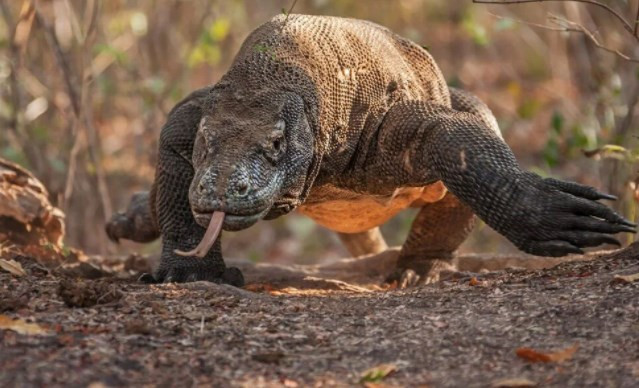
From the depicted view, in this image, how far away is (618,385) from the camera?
→ 358 centimetres

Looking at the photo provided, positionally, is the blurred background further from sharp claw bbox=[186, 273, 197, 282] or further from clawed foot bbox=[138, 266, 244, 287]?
sharp claw bbox=[186, 273, 197, 282]

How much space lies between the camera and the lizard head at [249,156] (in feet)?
16.0

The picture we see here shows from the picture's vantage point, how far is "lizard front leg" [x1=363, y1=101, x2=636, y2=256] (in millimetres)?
5215

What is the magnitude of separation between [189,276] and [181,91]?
180 inches

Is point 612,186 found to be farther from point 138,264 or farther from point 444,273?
point 138,264

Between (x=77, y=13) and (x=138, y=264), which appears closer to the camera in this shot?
(x=138, y=264)

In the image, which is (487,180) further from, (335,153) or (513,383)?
(513,383)

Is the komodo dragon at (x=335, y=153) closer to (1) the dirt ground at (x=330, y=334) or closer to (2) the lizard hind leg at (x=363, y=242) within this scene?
(1) the dirt ground at (x=330, y=334)

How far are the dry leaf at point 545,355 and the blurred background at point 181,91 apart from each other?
8.20ft

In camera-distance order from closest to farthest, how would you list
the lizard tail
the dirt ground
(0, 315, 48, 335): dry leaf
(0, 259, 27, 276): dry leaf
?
the dirt ground < (0, 315, 48, 335): dry leaf < (0, 259, 27, 276): dry leaf < the lizard tail

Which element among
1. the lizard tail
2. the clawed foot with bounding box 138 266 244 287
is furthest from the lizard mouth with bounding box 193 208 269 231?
the lizard tail

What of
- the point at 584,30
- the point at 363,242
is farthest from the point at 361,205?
the point at 363,242

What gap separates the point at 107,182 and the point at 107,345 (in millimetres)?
9097

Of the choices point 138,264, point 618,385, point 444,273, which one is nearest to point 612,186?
point 444,273
